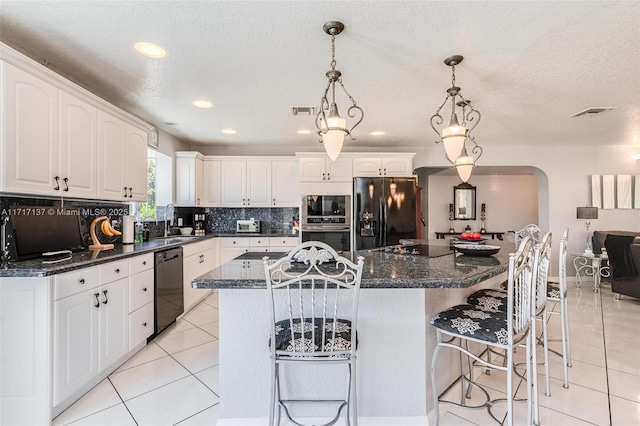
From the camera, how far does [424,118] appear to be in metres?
3.74

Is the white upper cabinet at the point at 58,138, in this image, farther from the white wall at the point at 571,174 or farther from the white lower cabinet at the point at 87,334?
the white wall at the point at 571,174

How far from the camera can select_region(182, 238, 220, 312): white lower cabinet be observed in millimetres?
3676

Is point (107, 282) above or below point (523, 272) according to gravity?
below

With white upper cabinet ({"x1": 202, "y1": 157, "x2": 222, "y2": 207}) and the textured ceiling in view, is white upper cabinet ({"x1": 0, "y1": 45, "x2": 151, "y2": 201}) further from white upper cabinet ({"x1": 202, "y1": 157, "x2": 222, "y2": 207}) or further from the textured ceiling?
white upper cabinet ({"x1": 202, "y1": 157, "x2": 222, "y2": 207})

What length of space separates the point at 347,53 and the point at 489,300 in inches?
77.2

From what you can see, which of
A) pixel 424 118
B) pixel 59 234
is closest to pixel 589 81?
pixel 424 118

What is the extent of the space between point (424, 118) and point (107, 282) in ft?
11.9

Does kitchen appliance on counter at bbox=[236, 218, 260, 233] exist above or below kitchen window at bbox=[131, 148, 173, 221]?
below

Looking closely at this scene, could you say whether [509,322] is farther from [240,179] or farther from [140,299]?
[240,179]

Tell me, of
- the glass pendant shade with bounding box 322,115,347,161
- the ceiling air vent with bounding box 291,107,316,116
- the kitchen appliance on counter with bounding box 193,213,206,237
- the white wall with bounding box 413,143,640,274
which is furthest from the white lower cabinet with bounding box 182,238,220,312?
the white wall with bounding box 413,143,640,274

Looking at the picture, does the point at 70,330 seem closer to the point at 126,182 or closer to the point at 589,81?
the point at 126,182

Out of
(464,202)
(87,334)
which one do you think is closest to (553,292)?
(87,334)

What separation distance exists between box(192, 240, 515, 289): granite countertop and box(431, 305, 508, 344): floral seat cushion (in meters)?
0.20

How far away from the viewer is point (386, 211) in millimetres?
4527
